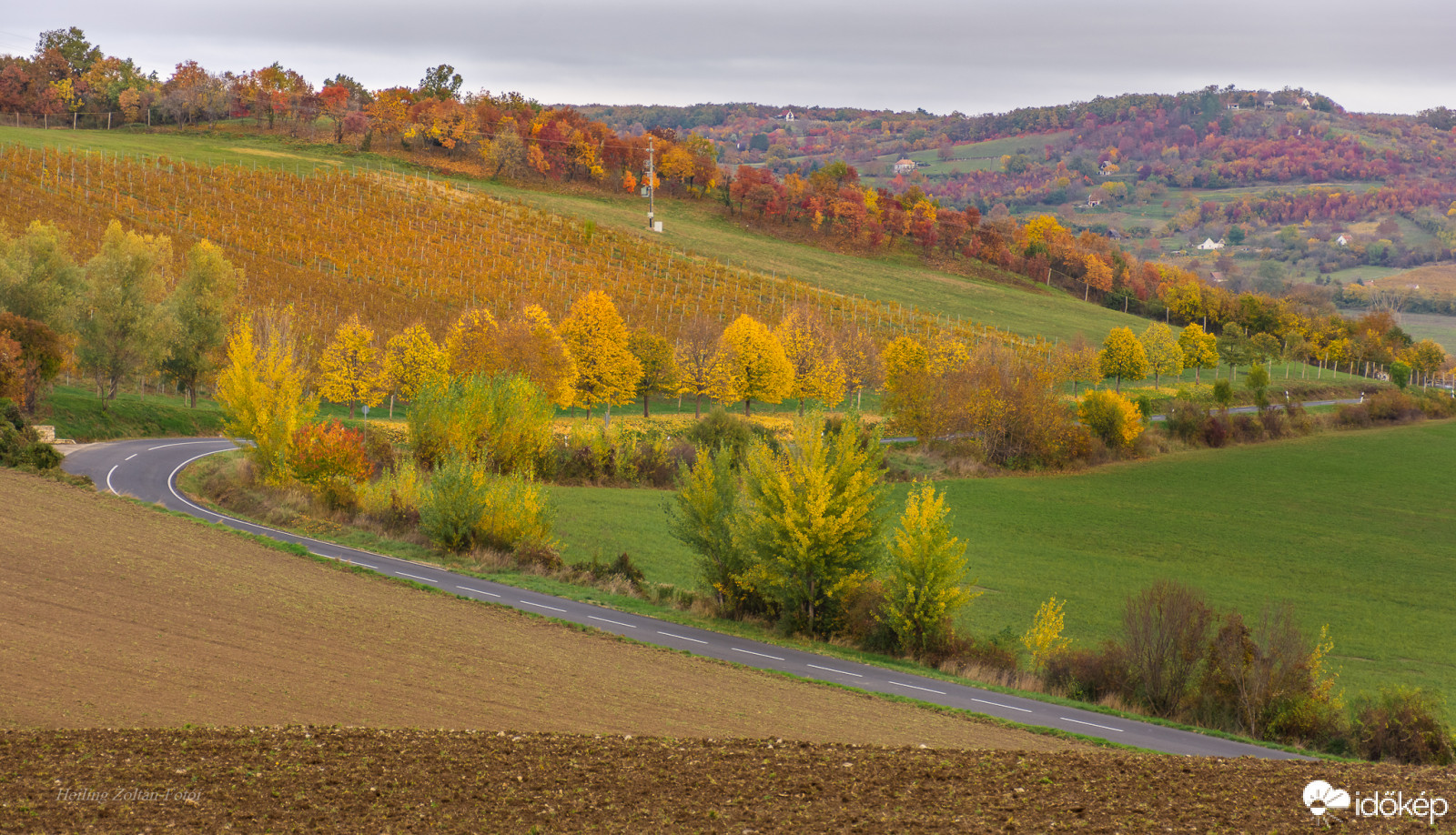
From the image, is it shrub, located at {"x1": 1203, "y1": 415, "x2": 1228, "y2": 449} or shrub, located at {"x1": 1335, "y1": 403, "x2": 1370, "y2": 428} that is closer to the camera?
shrub, located at {"x1": 1203, "y1": 415, "x2": 1228, "y2": 449}

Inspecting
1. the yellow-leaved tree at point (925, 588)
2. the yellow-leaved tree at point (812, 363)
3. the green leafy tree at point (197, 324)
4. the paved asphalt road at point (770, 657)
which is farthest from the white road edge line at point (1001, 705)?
the green leafy tree at point (197, 324)

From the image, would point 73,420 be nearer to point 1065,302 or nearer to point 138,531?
point 138,531

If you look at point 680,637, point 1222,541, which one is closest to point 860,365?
point 1222,541

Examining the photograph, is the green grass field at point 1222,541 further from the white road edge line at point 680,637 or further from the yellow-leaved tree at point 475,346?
the yellow-leaved tree at point 475,346

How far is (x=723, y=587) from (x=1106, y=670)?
41.9 ft

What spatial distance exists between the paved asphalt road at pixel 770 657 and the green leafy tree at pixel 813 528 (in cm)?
303

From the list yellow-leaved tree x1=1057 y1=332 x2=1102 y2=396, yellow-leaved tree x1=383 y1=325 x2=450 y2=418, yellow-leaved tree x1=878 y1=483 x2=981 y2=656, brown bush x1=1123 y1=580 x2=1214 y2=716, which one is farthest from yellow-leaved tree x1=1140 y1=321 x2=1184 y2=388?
yellow-leaved tree x1=878 y1=483 x2=981 y2=656

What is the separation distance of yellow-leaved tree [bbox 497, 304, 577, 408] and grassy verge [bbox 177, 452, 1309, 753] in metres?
29.1

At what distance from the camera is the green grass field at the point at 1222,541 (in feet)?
133

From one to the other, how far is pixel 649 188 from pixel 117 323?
350 ft

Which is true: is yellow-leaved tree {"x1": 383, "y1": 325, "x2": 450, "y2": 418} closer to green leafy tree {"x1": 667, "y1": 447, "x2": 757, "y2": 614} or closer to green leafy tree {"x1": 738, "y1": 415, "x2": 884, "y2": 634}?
green leafy tree {"x1": 667, "y1": 447, "x2": 757, "y2": 614}

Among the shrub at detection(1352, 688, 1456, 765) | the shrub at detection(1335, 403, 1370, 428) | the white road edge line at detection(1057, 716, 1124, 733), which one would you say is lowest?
the white road edge line at detection(1057, 716, 1124, 733)

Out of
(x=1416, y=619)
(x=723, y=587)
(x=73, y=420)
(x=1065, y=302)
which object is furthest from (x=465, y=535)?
(x=1065, y=302)

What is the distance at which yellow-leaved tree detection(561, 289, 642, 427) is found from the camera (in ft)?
256
